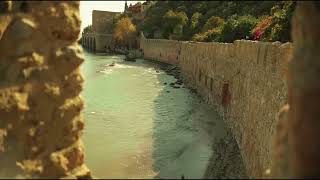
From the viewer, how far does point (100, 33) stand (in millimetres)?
102375

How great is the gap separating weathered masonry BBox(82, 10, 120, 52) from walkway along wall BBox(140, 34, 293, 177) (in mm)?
67260

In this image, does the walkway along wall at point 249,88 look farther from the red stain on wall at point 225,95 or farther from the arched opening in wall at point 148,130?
the arched opening in wall at point 148,130

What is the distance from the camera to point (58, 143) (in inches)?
242

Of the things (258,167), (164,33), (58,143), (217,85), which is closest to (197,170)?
(258,167)

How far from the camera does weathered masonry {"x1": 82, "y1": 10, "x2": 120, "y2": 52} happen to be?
316 ft

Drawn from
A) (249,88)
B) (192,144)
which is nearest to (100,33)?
(192,144)

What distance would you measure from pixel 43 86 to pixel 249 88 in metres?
11.0

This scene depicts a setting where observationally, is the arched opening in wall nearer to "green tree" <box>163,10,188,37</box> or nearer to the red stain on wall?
the red stain on wall

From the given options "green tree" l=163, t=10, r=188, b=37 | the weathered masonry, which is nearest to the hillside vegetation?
"green tree" l=163, t=10, r=188, b=37

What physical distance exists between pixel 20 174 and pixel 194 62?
29077mm

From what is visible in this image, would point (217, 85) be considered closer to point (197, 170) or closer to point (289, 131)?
point (197, 170)

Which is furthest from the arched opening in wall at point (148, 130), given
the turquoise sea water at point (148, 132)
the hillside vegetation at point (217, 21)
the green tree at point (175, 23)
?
the green tree at point (175, 23)

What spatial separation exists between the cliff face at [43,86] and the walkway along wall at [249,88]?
3.35 metres

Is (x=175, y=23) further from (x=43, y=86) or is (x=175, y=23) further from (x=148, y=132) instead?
(x=43, y=86)
